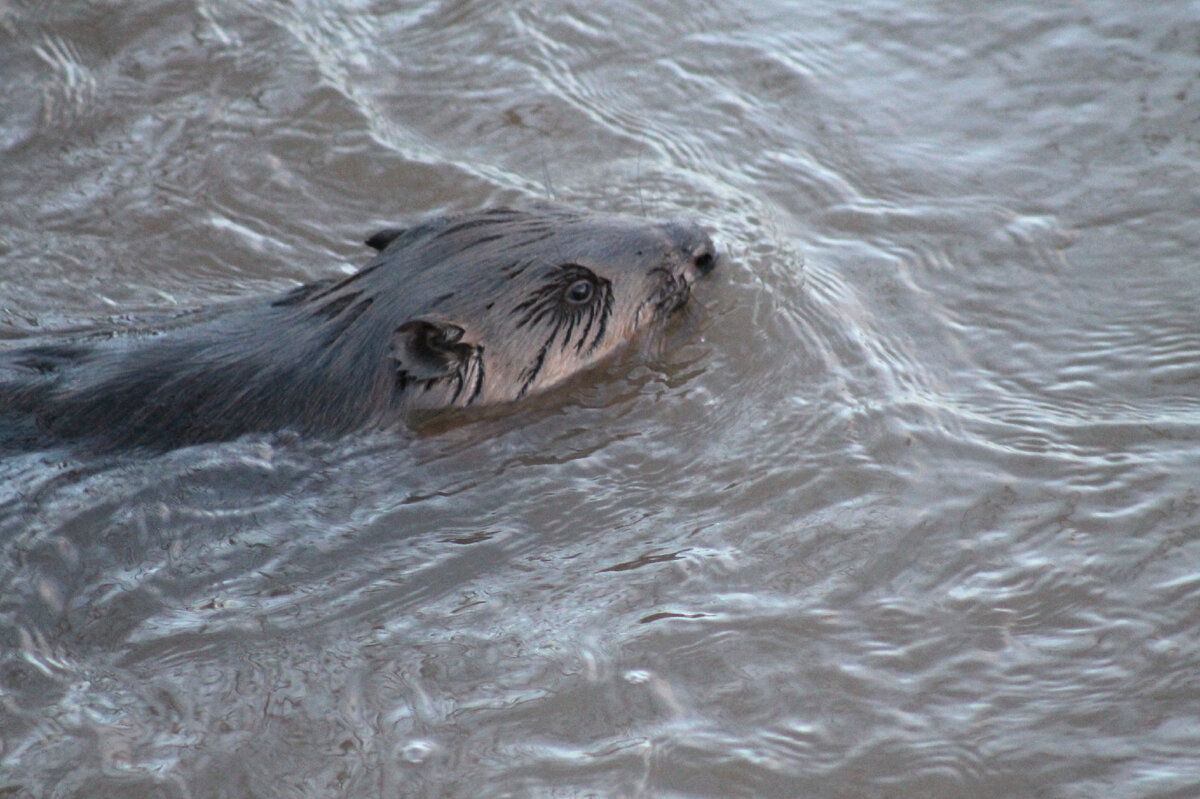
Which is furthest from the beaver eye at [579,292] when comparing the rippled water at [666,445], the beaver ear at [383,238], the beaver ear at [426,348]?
the beaver ear at [383,238]

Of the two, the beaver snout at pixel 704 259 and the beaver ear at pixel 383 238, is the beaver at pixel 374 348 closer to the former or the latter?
the beaver ear at pixel 383 238

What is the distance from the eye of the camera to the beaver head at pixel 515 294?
4855 millimetres

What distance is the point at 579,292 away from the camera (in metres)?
5.21

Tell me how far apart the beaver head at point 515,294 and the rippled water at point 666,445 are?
7.1 inches

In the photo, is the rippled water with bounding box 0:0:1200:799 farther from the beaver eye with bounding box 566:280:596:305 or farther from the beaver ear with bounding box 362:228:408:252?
the beaver ear with bounding box 362:228:408:252

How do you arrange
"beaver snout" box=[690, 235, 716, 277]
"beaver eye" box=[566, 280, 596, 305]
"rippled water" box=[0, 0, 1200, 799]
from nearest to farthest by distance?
"rippled water" box=[0, 0, 1200, 799]
"beaver eye" box=[566, 280, 596, 305]
"beaver snout" box=[690, 235, 716, 277]

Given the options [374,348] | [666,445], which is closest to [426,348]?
[374,348]

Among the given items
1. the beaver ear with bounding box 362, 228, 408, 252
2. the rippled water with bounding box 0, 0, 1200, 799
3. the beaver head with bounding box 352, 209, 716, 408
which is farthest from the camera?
the beaver ear with bounding box 362, 228, 408, 252

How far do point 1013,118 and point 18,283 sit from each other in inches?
185

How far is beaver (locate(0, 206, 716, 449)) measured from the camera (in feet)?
15.5

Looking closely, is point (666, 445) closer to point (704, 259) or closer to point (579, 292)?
point (579, 292)

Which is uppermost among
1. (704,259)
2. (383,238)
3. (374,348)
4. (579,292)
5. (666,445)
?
(704,259)

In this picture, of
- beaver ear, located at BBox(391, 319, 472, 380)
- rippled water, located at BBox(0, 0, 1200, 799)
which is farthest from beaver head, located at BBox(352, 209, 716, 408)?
rippled water, located at BBox(0, 0, 1200, 799)

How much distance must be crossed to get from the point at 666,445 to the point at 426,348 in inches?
37.9
